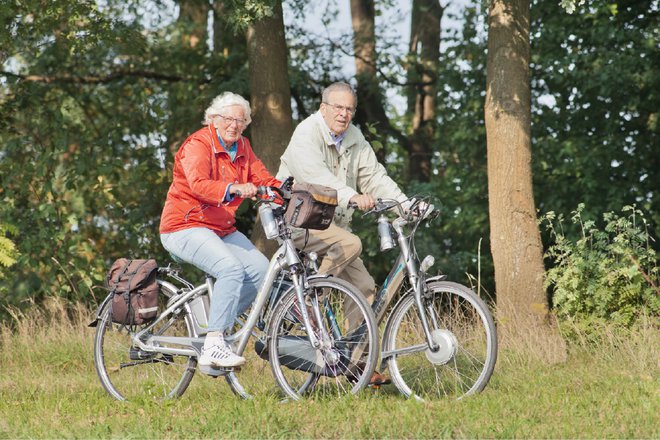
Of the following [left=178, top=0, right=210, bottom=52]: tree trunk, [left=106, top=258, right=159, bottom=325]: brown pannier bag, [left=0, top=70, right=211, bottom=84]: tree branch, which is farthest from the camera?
[left=178, top=0, right=210, bottom=52]: tree trunk

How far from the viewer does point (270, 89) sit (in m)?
11.5

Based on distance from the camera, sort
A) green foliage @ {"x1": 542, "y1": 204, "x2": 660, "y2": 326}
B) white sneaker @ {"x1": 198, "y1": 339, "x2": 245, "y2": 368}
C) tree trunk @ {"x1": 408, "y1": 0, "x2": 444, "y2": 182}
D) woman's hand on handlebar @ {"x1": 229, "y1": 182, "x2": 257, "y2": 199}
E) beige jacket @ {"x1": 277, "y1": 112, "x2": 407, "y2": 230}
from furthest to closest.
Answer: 1. tree trunk @ {"x1": 408, "y1": 0, "x2": 444, "y2": 182}
2. green foliage @ {"x1": 542, "y1": 204, "x2": 660, "y2": 326}
3. beige jacket @ {"x1": 277, "y1": 112, "x2": 407, "y2": 230}
4. white sneaker @ {"x1": 198, "y1": 339, "x2": 245, "y2": 368}
5. woman's hand on handlebar @ {"x1": 229, "y1": 182, "x2": 257, "y2": 199}

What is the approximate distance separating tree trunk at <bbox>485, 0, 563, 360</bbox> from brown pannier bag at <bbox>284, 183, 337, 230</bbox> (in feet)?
11.1

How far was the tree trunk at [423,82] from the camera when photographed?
1770 centimetres

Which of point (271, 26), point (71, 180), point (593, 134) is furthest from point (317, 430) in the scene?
point (593, 134)

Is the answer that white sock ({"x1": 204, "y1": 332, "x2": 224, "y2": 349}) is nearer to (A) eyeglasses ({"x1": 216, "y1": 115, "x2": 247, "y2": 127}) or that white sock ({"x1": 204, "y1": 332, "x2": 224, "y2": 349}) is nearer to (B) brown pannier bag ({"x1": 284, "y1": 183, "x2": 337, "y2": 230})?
(B) brown pannier bag ({"x1": 284, "y1": 183, "x2": 337, "y2": 230})

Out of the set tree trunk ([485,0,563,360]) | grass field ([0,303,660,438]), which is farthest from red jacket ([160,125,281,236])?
tree trunk ([485,0,563,360])

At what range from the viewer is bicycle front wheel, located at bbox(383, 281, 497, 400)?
6234 mm

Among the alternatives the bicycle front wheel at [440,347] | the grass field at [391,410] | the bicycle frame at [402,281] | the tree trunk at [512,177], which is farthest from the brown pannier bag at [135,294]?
the tree trunk at [512,177]

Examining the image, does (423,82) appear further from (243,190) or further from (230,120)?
(243,190)

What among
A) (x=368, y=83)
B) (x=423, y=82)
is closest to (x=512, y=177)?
(x=368, y=83)

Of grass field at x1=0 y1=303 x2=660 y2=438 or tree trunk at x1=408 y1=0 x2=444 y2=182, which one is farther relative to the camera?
tree trunk at x1=408 y1=0 x2=444 y2=182

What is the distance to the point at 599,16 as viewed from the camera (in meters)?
14.9

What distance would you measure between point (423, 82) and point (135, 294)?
11.4 m
